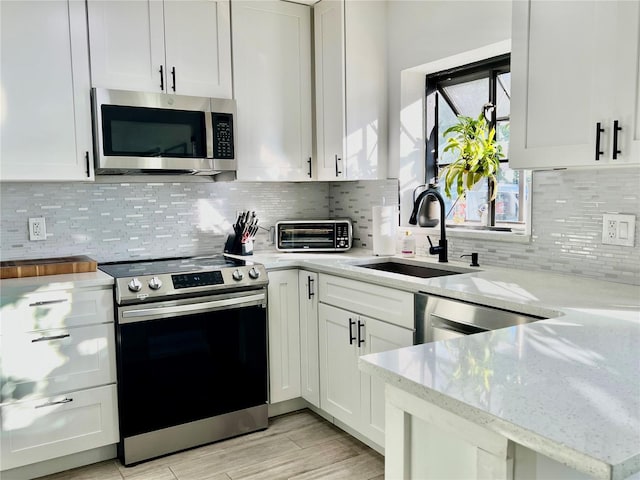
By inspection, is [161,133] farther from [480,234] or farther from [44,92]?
[480,234]

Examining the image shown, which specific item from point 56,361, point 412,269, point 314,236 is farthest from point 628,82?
point 56,361

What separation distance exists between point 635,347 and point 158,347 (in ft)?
6.64

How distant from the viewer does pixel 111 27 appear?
2.77 meters

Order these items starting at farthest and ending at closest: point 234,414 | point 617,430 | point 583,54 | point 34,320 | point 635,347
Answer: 1. point 234,414
2. point 34,320
3. point 583,54
4. point 635,347
5. point 617,430

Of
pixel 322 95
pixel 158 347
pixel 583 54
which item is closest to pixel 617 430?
pixel 583 54

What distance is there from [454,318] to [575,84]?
944 millimetres

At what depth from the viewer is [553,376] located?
1.18 meters

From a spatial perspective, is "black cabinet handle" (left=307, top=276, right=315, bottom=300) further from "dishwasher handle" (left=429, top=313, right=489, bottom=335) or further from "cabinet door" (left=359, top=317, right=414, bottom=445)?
"dishwasher handle" (left=429, top=313, right=489, bottom=335)

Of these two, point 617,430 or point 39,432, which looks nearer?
point 617,430

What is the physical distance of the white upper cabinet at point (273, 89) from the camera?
10.4ft

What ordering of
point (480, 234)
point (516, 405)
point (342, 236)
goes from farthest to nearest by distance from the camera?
point (342, 236) → point (480, 234) → point (516, 405)

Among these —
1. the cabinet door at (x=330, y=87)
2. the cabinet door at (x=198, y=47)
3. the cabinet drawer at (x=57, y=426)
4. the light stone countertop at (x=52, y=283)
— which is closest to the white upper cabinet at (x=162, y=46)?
the cabinet door at (x=198, y=47)

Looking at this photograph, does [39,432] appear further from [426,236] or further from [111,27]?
[426,236]

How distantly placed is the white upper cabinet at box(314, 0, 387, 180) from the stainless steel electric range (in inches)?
34.9
